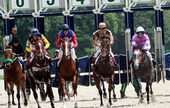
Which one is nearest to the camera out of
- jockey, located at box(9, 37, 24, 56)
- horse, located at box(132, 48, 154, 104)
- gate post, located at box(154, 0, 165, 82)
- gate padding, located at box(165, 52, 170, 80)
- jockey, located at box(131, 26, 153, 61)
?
horse, located at box(132, 48, 154, 104)

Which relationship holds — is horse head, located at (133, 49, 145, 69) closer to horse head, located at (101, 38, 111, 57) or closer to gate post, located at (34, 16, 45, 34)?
horse head, located at (101, 38, 111, 57)

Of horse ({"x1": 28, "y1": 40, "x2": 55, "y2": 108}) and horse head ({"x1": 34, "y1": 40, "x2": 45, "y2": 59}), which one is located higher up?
horse head ({"x1": 34, "y1": 40, "x2": 45, "y2": 59})

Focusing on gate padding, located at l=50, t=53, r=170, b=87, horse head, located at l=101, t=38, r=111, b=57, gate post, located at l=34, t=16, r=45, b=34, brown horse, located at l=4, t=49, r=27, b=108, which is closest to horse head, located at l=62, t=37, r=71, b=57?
horse head, located at l=101, t=38, r=111, b=57

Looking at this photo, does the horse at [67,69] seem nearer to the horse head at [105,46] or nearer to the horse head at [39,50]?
the horse head at [39,50]

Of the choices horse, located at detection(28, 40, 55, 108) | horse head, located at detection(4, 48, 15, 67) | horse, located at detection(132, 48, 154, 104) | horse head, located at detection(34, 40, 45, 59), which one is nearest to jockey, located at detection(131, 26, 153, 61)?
horse, located at detection(132, 48, 154, 104)

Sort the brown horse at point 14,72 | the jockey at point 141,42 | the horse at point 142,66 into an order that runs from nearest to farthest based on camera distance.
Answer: the brown horse at point 14,72 → the horse at point 142,66 → the jockey at point 141,42

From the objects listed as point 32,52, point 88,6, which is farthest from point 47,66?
point 88,6

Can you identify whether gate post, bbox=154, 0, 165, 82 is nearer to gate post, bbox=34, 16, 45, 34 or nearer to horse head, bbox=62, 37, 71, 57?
gate post, bbox=34, 16, 45, 34

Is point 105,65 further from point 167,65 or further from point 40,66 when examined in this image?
point 167,65

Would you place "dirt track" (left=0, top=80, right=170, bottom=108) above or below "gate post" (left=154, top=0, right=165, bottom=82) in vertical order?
below

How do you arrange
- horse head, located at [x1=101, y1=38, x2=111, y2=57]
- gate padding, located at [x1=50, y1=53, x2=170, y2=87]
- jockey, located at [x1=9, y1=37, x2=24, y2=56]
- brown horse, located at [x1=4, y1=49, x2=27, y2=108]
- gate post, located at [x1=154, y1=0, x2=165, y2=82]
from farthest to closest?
1. gate post, located at [x1=154, y1=0, x2=165, y2=82]
2. gate padding, located at [x1=50, y1=53, x2=170, y2=87]
3. jockey, located at [x1=9, y1=37, x2=24, y2=56]
4. brown horse, located at [x1=4, y1=49, x2=27, y2=108]
5. horse head, located at [x1=101, y1=38, x2=111, y2=57]

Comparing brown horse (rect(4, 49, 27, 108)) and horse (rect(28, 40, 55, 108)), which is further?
brown horse (rect(4, 49, 27, 108))

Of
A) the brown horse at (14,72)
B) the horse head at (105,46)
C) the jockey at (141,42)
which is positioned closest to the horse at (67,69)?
the horse head at (105,46)

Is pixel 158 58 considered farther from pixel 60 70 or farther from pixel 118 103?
pixel 60 70
